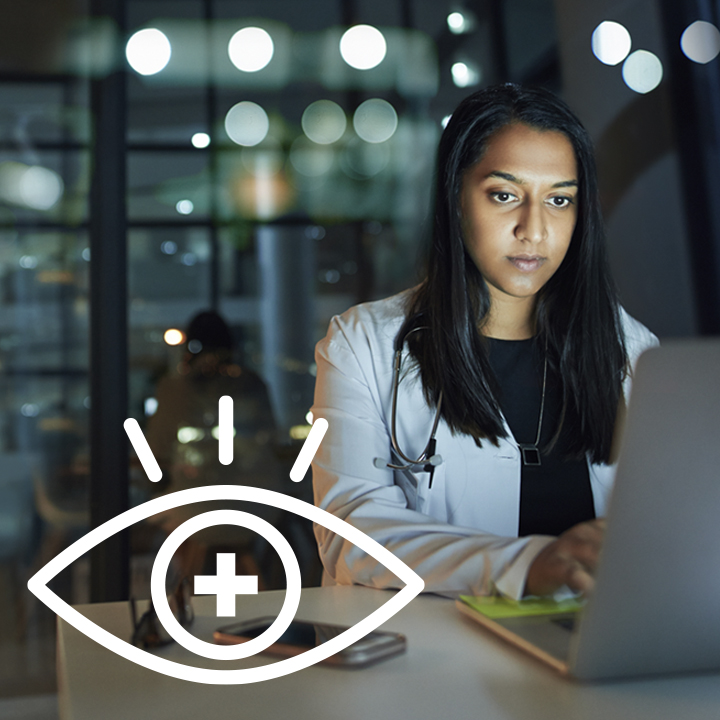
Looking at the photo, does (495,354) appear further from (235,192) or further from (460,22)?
(460,22)

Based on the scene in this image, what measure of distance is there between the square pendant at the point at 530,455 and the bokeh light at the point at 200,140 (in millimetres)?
3149

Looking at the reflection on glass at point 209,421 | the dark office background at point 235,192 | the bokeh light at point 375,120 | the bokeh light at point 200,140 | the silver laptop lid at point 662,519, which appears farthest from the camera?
the bokeh light at point 375,120

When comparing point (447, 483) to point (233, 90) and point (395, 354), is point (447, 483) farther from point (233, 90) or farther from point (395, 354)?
point (233, 90)

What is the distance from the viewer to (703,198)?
3520mm

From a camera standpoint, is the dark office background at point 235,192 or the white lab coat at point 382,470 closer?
the white lab coat at point 382,470

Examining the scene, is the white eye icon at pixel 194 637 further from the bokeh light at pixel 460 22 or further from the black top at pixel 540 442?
the bokeh light at pixel 460 22

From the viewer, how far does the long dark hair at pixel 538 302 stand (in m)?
1.48

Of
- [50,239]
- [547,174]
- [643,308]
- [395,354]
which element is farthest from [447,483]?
[50,239]

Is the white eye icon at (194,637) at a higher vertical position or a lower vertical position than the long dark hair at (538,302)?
lower

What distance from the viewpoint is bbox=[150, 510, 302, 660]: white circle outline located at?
745 mm

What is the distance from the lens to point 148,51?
388 centimetres

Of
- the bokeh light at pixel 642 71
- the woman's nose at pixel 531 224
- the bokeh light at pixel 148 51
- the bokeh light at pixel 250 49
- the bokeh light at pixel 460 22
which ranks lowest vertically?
the woman's nose at pixel 531 224

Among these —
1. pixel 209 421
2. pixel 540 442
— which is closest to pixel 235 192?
pixel 209 421

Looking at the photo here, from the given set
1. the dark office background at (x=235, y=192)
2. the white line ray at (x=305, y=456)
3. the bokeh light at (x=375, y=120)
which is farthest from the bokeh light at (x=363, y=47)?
the white line ray at (x=305, y=456)
